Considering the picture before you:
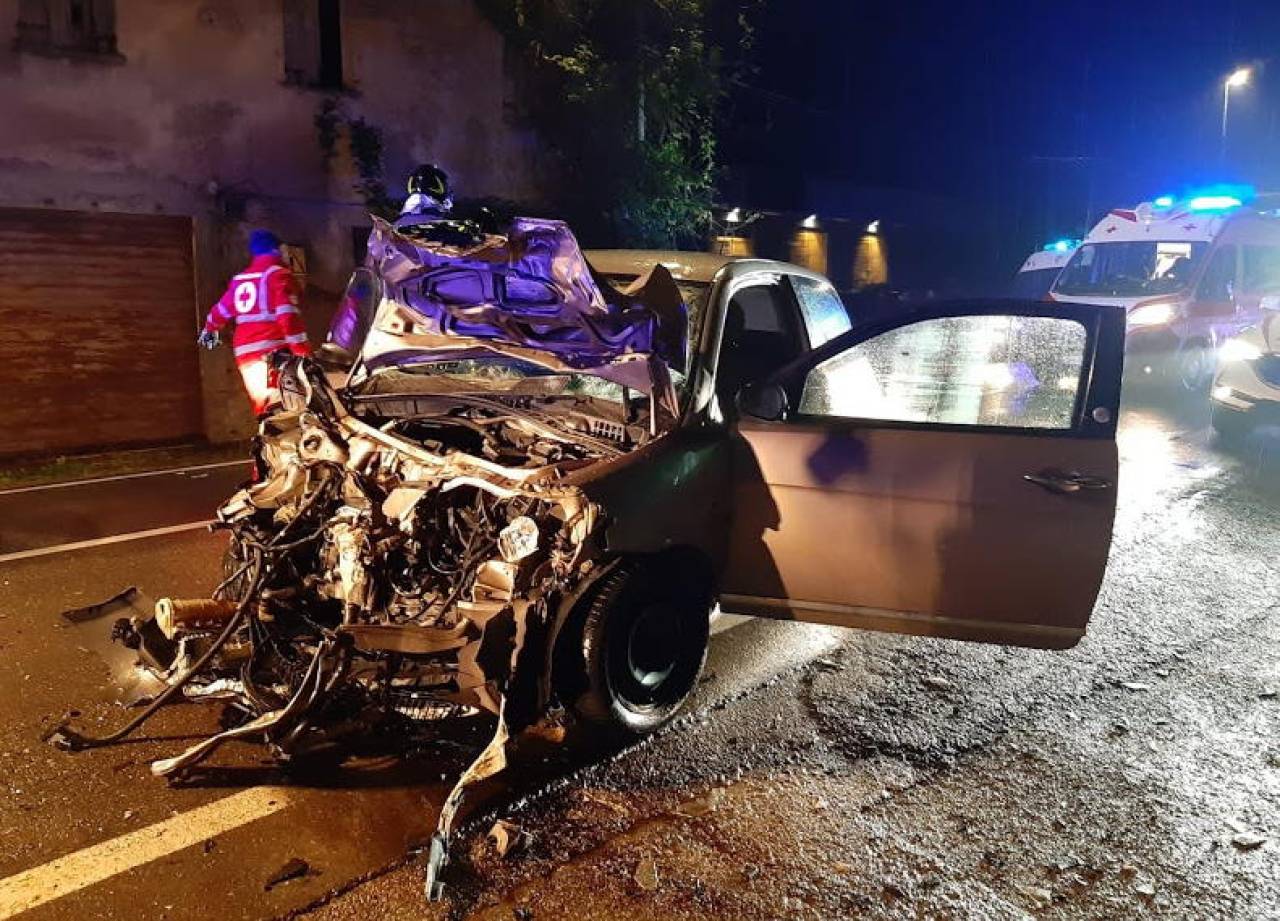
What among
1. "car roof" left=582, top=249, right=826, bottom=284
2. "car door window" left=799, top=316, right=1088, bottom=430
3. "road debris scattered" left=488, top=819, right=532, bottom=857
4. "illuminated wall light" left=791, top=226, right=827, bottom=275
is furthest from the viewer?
"illuminated wall light" left=791, top=226, right=827, bottom=275

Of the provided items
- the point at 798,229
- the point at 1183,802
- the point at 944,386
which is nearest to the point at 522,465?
the point at 944,386

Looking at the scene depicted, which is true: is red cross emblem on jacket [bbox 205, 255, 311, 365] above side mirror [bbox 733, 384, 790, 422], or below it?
above

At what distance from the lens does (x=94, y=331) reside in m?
10.1

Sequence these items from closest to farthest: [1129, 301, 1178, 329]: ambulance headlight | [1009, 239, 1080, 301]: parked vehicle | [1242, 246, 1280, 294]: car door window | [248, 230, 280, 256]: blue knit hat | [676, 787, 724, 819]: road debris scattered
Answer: [676, 787, 724, 819]: road debris scattered → [248, 230, 280, 256]: blue knit hat → [1129, 301, 1178, 329]: ambulance headlight → [1242, 246, 1280, 294]: car door window → [1009, 239, 1080, 301]: parked vehicle

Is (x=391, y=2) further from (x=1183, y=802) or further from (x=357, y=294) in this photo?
(x=1183, y=802)

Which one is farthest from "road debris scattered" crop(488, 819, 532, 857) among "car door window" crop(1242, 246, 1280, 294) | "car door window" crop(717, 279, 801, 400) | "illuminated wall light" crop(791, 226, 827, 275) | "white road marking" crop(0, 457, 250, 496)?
"illuminated wall light" crop(791, 226, 827, 275)

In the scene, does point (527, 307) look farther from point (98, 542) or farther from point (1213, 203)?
point (1213, 203)

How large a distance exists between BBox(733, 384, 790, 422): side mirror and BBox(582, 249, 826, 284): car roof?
2.34 feet

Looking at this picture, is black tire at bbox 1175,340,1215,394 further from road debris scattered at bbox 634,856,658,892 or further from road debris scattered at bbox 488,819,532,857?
road debris scattered at bbox 488,819,532,857

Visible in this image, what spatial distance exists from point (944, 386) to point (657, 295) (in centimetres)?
136

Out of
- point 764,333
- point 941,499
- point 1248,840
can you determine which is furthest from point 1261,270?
point 1248,840

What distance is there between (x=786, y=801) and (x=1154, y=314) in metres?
11.7

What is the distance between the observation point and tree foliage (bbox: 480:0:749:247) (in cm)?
1239

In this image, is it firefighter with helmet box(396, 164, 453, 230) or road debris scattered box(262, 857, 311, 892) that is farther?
firefighter with helmet box(396, 164, 453, 230)
